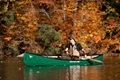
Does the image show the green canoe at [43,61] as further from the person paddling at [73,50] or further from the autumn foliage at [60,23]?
the autumn foliage at [60,23]

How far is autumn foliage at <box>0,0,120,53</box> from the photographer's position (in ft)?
131

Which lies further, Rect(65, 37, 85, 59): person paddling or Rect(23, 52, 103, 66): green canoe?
Rect(65, 37, 85, 59): person paddling

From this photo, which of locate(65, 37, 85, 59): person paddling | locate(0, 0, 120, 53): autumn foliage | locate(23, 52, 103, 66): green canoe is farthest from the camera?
locate(0, 0, 120, 53): autumn foliage

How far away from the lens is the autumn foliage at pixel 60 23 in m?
39.8

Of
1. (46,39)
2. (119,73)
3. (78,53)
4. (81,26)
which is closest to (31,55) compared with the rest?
(78,53)

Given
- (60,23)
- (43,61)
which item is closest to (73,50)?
(43,61)

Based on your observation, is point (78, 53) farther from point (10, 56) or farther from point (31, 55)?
point (10, 56)

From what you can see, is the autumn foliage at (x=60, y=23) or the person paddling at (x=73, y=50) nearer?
the person paddling at (x=73, y=50)

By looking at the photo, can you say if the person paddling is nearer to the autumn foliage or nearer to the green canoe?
the green canoe

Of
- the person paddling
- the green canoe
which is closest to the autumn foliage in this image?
the person paddling

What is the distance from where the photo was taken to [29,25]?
39.7 meters

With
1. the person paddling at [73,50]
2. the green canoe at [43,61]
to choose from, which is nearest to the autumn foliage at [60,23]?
the person paddling at [73,50]

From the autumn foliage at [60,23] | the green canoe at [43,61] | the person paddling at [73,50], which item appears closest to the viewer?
the green canoe at [43,61]

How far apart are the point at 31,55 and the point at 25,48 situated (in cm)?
1116
